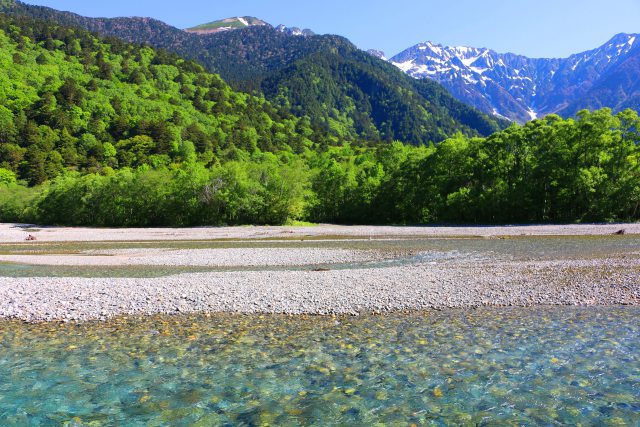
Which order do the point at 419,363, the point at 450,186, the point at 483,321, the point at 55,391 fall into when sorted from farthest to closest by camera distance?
the point at 450,186 → the point at 483,321 → the point at 419,363 → the point at 55,391

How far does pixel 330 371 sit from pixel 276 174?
65.1 metres

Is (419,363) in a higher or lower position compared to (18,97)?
lower

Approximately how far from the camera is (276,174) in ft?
240

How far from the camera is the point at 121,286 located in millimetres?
18141

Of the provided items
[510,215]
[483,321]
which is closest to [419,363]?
[483,321]

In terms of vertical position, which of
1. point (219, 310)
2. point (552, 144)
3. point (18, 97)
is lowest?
point (219, 310)

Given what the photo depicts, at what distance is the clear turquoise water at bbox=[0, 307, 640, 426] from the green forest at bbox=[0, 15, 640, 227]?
174 ft

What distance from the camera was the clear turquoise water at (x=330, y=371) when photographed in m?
7.25

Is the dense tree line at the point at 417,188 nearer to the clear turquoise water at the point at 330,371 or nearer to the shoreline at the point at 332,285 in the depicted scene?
the shoreline at the point at 332,285

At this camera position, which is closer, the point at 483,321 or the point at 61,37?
the point at 483,321

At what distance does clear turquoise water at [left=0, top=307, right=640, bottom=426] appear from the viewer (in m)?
7.25

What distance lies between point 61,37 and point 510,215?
212751 millimetres

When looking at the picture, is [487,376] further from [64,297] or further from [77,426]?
[64,297]

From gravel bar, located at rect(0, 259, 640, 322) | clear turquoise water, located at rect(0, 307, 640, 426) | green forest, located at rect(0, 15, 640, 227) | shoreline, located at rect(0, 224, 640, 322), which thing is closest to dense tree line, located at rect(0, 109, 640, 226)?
green forest, located at rect(0, 15, 640, 227)
